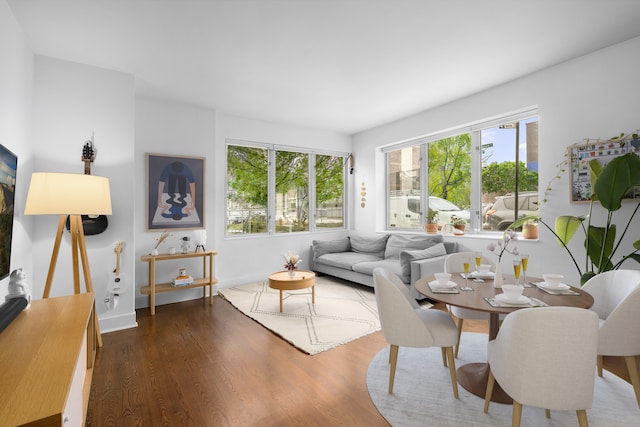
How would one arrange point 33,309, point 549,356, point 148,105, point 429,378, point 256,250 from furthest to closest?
point 256,250
point 148,105
point 429,378
point 33,309
point 549,356

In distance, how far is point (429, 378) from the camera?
2.29 meters

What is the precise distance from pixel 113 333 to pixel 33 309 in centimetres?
156

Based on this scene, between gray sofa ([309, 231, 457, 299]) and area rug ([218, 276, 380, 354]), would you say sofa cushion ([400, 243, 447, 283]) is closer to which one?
gray sofa ([309, 231, 457, 299])

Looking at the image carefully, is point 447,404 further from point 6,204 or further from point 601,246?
point 6,204

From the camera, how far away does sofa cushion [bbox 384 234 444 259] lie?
4574mm

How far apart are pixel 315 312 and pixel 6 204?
2886 millimetres

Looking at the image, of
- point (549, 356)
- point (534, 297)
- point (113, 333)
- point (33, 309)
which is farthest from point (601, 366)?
point (113, 333)

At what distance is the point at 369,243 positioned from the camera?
5.56 meters

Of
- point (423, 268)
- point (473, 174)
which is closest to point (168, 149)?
point (423, 268)

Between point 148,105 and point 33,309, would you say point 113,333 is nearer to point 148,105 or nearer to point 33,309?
point 33,309

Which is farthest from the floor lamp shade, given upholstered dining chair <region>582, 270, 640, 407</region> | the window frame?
upholstered dining chair <region>582, 270, 640, 407</region>

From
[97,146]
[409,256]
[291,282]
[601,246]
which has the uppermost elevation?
[97,146]

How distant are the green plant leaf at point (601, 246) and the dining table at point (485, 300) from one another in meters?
0.88

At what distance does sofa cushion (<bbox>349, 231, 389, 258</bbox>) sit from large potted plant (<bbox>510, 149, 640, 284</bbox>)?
2.47 m
